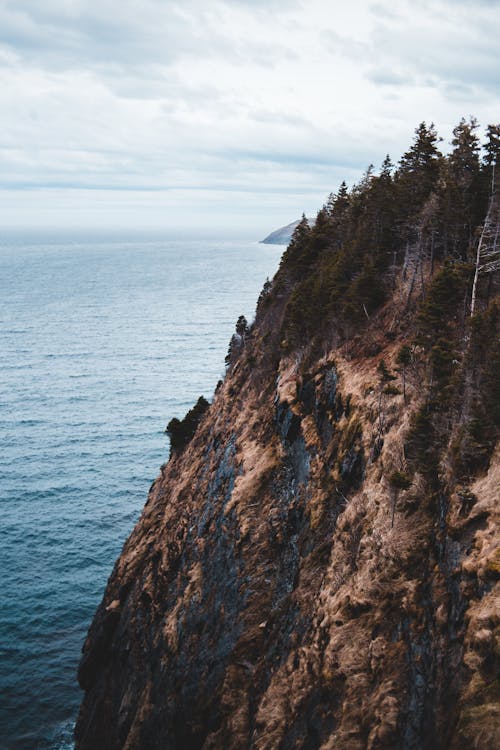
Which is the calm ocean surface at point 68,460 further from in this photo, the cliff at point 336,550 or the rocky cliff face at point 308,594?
the rocky cliff face at point 308,594

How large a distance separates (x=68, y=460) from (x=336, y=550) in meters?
57.1

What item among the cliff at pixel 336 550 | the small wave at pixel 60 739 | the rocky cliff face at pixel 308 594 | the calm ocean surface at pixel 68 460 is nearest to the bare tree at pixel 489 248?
the cliff at pixel 336 550

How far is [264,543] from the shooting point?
98.2 feet

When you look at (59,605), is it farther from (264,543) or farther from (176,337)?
(176,337)

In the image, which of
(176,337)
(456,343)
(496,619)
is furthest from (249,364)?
(176,337)

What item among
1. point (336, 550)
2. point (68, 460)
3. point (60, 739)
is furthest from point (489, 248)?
point (68, 460)

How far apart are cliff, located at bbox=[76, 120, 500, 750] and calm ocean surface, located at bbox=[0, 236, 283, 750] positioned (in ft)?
16.3

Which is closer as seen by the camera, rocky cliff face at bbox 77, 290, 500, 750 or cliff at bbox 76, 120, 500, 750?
rocky cliff face at bbox 77, 290, 500, 750

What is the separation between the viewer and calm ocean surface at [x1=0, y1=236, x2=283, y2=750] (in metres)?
44.4

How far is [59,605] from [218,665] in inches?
1132

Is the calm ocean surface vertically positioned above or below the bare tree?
below

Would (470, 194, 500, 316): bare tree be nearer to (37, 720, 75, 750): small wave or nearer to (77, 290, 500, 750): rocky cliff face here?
(77, 290, 500, 750): rocky cliff face

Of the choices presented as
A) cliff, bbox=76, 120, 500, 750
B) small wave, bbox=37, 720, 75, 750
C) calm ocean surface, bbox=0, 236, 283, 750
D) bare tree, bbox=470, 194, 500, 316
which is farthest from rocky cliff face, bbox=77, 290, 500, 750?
bare tree, bbox=470, 194, 500, 316

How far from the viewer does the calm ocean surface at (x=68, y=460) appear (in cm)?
4441
